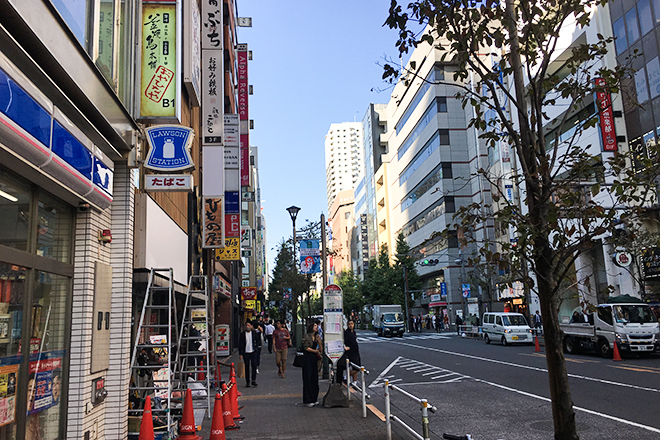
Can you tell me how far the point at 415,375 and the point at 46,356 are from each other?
13.5 m

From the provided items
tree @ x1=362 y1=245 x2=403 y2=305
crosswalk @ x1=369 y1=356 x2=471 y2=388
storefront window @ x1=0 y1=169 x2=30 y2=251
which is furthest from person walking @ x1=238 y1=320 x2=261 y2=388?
tree @ x1=362 y1=245 x2=403 y2=305

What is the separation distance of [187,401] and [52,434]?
1959mm

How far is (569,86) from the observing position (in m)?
5.90

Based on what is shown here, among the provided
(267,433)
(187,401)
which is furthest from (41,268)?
(267,433)

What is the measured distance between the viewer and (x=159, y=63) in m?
9.03

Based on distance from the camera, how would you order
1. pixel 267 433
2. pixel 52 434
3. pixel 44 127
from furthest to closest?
pixel 267 433 → pixel 52 434 → pixel 44 127

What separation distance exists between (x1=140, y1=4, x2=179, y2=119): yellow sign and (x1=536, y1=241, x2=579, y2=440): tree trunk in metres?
5.96

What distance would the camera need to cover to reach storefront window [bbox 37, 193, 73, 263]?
6199mm

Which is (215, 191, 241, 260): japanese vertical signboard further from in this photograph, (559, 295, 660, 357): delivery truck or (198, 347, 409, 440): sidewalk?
(559, 295, 660, 357): delivery truck

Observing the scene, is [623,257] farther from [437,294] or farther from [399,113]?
[399,113]

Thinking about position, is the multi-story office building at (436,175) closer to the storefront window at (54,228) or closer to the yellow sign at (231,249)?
the yellow sign at (231,249)

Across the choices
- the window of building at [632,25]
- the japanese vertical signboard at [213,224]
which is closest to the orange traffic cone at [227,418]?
the japanese vertical signboard at [213,224]

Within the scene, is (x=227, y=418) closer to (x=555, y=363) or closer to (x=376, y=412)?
(x=376, y=412)

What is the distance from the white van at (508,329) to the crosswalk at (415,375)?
1077cm
